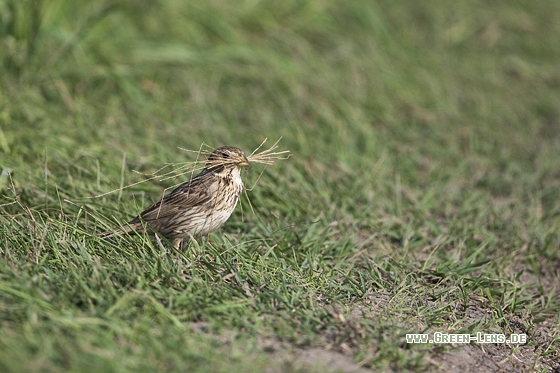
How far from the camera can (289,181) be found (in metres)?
7.36

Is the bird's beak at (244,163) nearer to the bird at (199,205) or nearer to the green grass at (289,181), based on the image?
the bird at (199,205)

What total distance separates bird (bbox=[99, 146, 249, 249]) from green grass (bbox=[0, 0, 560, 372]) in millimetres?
181

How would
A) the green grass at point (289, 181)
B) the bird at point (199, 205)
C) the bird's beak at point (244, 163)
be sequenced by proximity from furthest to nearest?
the bird's beak at point (244, 163) < the bird at point (199, 205) < the green grass at point (289, 181)

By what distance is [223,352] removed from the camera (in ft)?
14.4

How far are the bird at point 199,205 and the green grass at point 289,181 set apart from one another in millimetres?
181

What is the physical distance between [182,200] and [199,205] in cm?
15

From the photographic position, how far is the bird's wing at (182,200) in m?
5.89

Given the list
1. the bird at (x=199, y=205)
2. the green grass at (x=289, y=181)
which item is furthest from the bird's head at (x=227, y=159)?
the green grass at (x=289, y=181)

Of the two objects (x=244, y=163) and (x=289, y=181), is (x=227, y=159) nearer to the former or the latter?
(x=244, y=163)

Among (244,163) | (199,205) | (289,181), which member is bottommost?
(289,181)

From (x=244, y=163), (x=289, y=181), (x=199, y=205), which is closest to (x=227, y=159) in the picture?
(x=244, y=163)

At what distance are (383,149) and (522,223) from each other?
1.83 m

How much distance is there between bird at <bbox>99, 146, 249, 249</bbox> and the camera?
19.1 feet

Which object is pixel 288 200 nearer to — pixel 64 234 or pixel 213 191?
pixel 213 191
